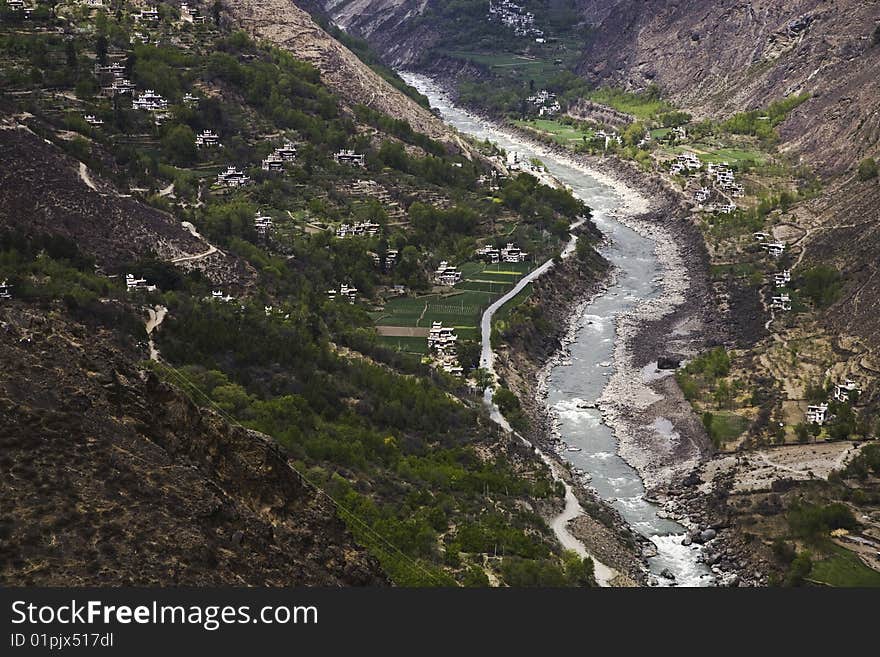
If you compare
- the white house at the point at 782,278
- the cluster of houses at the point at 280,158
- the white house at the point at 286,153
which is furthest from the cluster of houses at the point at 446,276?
the white house at the point at 782,278

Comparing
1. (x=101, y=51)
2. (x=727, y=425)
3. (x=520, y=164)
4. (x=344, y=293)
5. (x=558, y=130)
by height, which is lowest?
(x=520, y=164)

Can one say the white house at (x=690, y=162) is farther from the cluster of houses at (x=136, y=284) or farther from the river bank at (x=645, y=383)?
the cluster of houses at (x=136, y=284)

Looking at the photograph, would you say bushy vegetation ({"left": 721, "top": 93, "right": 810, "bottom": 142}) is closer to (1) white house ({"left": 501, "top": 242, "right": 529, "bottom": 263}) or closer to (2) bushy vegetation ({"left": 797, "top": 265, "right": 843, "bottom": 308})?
(1) white house ({"left": 501, "top": 242, "right": 529, "bottom": 263})

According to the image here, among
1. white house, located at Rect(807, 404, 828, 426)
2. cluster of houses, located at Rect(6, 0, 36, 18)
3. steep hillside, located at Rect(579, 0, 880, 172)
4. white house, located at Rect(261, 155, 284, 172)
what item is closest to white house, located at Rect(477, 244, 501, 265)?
white house, located at Rect(261, 155, 284, 172)

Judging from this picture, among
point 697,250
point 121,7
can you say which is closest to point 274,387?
point 697,250

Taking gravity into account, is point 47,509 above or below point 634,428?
above

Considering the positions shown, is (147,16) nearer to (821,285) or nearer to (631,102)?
(821,285)

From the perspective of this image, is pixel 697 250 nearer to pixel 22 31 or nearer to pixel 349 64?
pixel 349 64

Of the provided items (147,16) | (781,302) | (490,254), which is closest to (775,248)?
(781,302)
